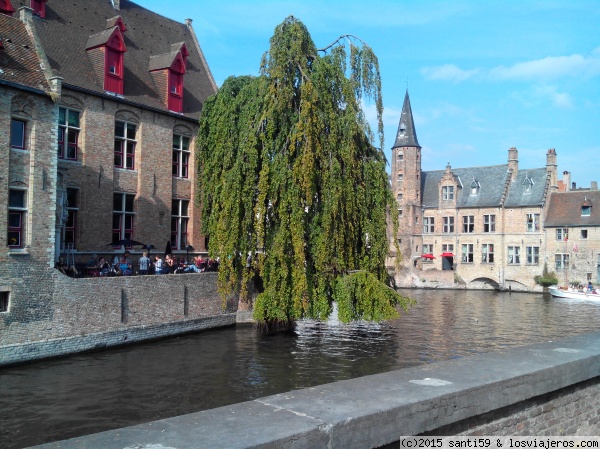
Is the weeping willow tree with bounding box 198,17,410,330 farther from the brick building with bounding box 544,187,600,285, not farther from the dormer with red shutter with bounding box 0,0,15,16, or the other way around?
the brick building with bounding box 544,187,600,285

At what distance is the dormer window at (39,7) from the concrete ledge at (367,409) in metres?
20.6

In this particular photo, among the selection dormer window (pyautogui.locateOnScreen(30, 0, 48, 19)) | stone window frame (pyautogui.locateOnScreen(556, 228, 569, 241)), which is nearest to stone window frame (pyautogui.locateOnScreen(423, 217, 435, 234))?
stone window frame (pyautogui.locateOnScreen(556, 228, 569, 241))

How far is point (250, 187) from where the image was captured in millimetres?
17641

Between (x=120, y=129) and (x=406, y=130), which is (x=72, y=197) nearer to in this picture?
(x=120, y=129)

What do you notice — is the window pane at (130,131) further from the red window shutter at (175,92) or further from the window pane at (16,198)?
the window pane at (16,198)

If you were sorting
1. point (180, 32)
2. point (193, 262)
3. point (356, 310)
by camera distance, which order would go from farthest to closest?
point (180, 32), point (193, 262), point (356, 310)

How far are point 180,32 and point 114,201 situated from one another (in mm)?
11042

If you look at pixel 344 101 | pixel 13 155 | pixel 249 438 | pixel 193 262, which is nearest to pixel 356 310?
pixel 344 101

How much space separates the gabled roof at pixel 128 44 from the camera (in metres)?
20.1

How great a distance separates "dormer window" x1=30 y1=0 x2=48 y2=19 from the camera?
2025 cm

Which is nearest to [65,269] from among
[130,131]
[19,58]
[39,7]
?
[19,58]

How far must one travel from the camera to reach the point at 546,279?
137 ft

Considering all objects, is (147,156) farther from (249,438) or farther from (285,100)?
(249,438)

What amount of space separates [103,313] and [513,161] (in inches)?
1531
